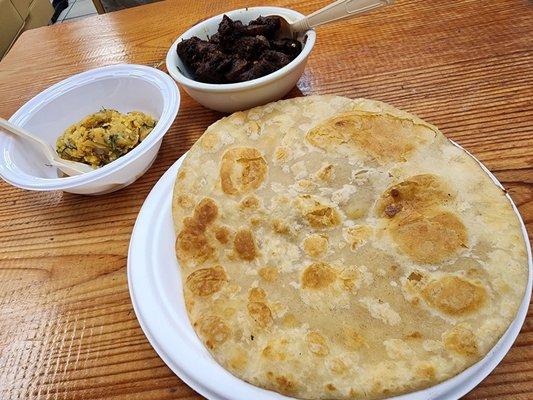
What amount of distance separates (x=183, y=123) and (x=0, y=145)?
62 centimetres

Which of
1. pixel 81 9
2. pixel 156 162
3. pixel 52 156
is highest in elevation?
pixel 52 156

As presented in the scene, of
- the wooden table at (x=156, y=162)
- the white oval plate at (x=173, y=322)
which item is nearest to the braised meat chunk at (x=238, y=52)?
the wooden table at (x=156, y=162)

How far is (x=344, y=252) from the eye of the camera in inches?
36.3

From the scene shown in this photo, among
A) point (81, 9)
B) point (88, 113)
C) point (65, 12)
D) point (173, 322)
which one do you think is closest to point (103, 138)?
point (88, 113)

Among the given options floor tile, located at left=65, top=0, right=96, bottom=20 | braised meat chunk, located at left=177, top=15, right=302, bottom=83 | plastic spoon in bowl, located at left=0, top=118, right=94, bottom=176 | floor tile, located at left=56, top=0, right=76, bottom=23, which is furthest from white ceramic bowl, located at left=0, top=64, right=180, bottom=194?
floor tile, located at left=56, top=0, right=76, bottom=23

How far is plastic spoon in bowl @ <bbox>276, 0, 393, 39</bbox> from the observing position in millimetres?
1367

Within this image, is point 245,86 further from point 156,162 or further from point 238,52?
point 156,162

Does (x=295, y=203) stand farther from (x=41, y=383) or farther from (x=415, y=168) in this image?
(x=41, y=383)

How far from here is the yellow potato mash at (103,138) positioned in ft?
4.61

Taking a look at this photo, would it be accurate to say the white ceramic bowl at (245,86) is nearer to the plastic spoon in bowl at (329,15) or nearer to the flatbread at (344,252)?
the plastic spoon in bowl at (329,15)

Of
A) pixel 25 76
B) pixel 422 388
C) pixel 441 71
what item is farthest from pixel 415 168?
pixel 25 76

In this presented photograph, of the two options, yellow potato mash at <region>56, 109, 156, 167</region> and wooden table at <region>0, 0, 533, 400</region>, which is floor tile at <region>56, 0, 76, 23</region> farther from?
yellow potato mash at <region>56, 109, 156, 167</region>

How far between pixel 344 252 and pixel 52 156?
3.45 ft

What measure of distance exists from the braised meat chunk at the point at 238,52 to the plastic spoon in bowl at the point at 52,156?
1.64ft
